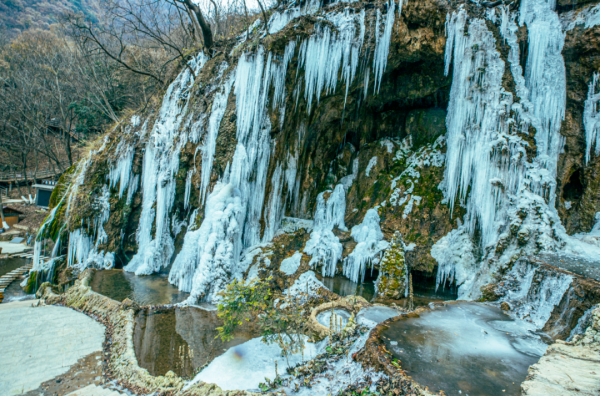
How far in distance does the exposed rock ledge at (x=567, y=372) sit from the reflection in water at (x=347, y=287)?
17.9ft

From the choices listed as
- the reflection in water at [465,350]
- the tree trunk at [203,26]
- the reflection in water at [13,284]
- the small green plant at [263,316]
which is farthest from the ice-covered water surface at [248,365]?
the tree trunk at [203,26]

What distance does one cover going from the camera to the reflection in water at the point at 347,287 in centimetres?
886

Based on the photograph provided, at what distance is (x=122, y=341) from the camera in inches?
237

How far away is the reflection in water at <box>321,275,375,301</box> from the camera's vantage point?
8.86 metres

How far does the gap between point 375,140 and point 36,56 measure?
28.6 meters

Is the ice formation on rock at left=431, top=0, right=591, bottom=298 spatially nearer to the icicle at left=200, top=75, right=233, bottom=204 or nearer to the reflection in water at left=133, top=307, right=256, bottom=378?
the reflection in water at left=133, top=307, right=256, bottom=378

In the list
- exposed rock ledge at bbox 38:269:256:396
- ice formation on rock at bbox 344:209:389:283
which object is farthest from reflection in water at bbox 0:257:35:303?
ice formation on rock at bbox 344:209:389:283

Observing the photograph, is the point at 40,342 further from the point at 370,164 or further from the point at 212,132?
the point at 370,164

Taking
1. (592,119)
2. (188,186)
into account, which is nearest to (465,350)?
(592,119)

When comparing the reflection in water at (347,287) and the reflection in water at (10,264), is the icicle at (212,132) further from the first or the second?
the reflection in water at (10,264)

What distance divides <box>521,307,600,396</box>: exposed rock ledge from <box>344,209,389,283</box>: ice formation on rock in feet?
20.8

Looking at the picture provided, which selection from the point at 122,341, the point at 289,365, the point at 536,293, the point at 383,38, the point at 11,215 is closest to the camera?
the point at 289,365

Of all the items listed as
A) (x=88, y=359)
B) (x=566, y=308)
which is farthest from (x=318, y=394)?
(x=88, y=359)

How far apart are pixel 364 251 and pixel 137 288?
7799 mm
